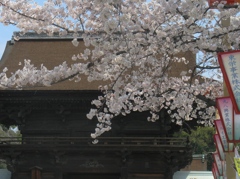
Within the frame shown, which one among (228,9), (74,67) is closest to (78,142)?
(74,67)

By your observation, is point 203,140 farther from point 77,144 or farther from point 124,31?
point 124,31

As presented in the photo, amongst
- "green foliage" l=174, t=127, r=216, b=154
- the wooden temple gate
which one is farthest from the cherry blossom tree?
"green foliage" l=174, t=127, r=216, b=154

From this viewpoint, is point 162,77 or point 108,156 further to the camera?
point 108,156

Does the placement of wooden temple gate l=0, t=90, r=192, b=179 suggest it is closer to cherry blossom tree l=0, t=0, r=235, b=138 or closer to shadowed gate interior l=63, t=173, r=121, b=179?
shadowed gate interior l=63, t=173, r=121, b=179

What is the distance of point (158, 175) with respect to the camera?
13500mm

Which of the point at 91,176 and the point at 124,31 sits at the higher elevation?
the point at 124,31

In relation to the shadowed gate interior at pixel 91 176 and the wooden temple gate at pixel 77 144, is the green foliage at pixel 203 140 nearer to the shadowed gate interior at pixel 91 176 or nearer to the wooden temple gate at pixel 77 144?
the shadowed gate interior at pixel 91 176

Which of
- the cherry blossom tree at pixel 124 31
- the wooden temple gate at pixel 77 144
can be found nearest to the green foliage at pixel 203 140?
the wooden temple gate at pixel 77 144

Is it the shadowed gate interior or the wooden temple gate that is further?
the shadowed gate interior

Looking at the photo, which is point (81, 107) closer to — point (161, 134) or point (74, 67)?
point (161, 134)

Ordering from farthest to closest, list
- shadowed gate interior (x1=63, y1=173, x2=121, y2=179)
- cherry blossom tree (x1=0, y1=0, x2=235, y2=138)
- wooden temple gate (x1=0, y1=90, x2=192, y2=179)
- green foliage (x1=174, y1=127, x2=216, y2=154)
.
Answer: green foliage (x1=174, y1=127, x2=216, y2=154) < shadowed gate interior (x1=63, y1=173, x2=121, y2=179) < wooden temple gate (x1=0, y1=90, x2=192, y2=179) < cherry blossom tree (x1=0, y1=0, x2=235, y2=138)

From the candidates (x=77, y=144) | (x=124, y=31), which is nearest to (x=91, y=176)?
(x=77, y=144)

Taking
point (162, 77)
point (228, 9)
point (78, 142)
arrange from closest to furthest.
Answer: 1. point (228, 9)
2. point (162, 77)
3. point (78, 142)

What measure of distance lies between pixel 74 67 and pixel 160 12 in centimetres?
153
